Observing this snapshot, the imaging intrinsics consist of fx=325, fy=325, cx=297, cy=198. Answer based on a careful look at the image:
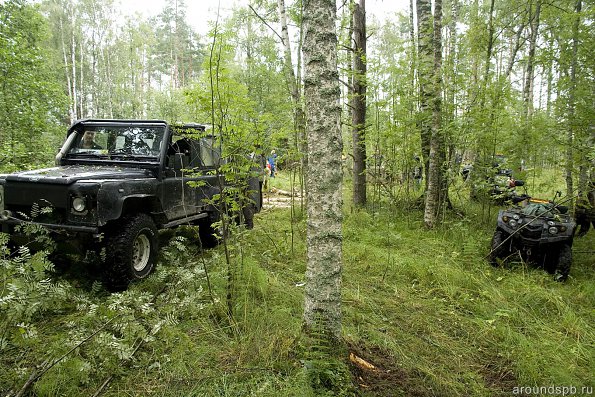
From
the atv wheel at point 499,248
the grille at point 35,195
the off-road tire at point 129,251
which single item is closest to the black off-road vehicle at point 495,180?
the atv wheel at point 499,248

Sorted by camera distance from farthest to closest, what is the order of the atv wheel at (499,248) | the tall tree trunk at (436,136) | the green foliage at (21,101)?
the green foliage at (21,101) → the tall tree trunk at (436,136) → the atv wheel at (499,248)

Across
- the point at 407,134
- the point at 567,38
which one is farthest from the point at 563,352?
the point at 567,38

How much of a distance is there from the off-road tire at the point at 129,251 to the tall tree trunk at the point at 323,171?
2296mm

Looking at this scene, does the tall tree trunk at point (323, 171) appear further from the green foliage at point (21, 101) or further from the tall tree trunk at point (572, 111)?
the green foliage at point (21, 101)

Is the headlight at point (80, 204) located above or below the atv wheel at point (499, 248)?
above

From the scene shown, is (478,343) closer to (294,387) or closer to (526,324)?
(526,324)

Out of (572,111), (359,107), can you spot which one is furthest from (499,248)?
(359,107)

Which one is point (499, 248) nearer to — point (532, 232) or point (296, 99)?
point (532, 232)

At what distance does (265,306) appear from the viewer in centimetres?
302

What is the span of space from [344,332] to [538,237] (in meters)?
3.58

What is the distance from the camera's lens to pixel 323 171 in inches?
86.3

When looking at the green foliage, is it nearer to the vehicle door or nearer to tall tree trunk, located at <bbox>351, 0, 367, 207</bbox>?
the vehicle door

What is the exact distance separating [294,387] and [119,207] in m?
2.68

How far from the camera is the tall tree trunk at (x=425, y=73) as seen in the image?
6.33 meters
